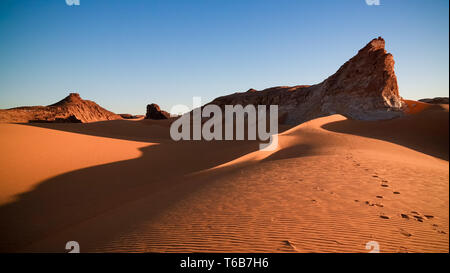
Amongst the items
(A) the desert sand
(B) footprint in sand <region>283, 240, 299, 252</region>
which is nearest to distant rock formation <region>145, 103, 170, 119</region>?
(A) the desert sand

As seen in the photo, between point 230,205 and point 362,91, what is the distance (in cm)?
2195

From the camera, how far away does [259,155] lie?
1013 centimetres

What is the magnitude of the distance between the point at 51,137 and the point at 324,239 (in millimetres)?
14366

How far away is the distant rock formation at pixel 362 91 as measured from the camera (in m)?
Result: 19.4

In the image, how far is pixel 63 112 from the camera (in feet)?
134

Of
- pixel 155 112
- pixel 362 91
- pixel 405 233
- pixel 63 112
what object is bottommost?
pixel 405 233

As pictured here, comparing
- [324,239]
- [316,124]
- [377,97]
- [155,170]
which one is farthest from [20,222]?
[377,97]

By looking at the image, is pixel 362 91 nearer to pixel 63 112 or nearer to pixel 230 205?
pixel 230 205

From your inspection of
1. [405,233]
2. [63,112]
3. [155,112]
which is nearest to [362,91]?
[405,233]

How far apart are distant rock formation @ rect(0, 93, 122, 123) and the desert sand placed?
105ft

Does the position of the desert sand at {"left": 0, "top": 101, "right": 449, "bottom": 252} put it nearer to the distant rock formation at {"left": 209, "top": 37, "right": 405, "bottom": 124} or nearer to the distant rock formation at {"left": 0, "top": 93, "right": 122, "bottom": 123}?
the distant rock formation at {"left": 209, "top": 37, "right": 405, "bottom": 124}

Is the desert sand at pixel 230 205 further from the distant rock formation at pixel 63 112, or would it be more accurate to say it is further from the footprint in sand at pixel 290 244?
the distant rock formation at pixel 63 112

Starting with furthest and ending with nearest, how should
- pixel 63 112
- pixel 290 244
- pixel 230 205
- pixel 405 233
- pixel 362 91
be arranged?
pixel 63 112 → pixel 362 91 → pixel 230 205 → pixel 405 233 → pixel 290 244
